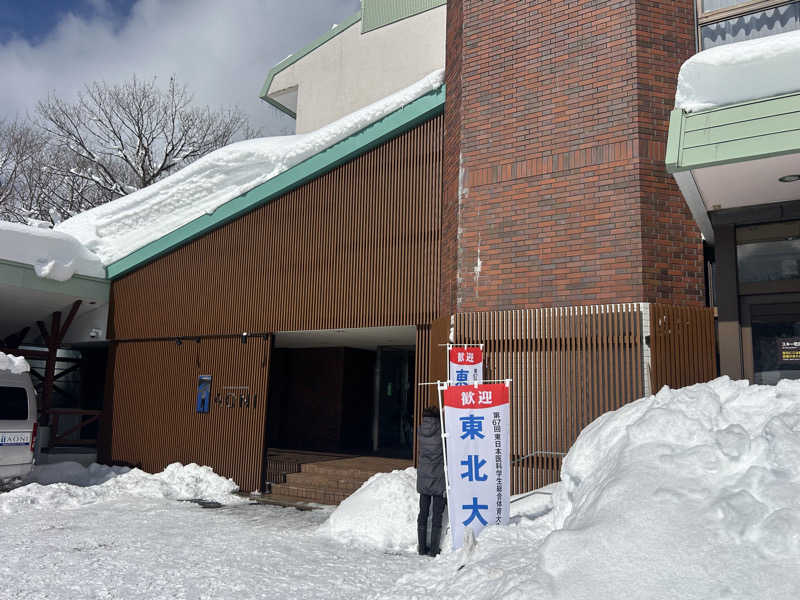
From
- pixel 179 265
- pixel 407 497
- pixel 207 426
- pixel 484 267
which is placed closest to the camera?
pixel 407 497

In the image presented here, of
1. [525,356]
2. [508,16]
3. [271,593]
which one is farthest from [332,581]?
[508,16]

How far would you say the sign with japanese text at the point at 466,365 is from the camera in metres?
9.57

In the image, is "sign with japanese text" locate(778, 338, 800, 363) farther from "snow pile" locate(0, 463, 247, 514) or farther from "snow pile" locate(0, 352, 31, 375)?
"snow pile" locate(0, 352, 31, 375)

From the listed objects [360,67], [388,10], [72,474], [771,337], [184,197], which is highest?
[388,10]

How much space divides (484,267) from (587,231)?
1.61 meters

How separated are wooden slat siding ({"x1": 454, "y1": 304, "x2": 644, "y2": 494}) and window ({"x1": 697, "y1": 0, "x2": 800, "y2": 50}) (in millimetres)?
4312

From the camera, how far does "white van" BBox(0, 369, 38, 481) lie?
1131cm

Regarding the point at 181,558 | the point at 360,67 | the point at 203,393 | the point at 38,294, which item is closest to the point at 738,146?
the point at 181,558

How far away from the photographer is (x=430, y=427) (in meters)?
8.13

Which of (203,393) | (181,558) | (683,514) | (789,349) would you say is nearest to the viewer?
(683,514)

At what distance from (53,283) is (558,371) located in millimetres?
11468

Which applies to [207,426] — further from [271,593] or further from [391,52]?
[391,52]

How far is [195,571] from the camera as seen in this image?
7.00 metres

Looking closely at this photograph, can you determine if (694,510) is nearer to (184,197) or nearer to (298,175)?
(298,175)
